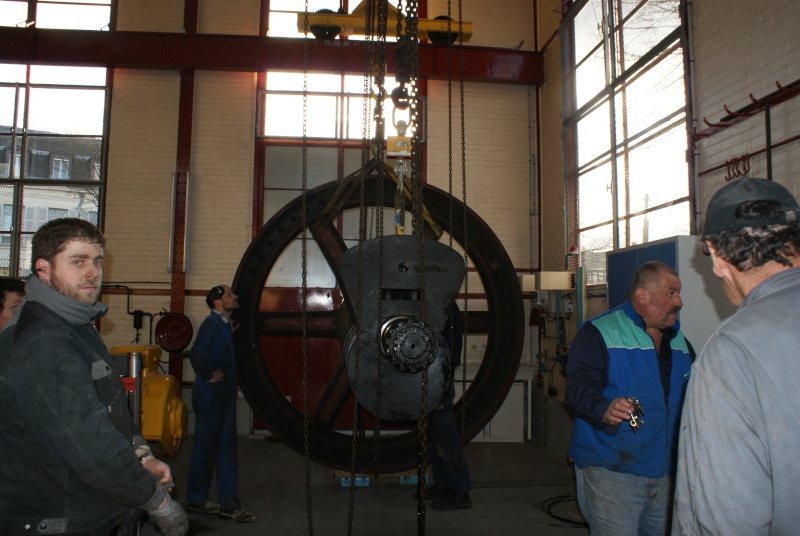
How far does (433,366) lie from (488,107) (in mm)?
5697

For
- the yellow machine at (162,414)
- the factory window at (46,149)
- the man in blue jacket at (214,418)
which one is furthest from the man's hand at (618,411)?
the factory window at (46,149)

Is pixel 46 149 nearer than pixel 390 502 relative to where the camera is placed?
No

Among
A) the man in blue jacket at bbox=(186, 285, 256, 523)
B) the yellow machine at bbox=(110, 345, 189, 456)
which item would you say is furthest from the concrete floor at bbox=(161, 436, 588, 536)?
the yellow machine at bbox=(110, 345, 189, 456)

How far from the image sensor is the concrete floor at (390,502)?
385cm

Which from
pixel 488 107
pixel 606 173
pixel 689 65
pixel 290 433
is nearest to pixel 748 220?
pixel 290 433

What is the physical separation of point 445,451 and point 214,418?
1.69 m

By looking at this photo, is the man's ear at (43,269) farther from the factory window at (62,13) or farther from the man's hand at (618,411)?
the factory window at (62,13)

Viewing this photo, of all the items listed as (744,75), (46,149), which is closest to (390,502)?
(744,75)

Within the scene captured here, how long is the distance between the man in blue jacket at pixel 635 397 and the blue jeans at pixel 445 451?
5.59 feet

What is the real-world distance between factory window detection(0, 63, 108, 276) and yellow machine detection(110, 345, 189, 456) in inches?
109

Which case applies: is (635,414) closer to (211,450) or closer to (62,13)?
(211,450)

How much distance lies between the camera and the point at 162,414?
5.22 m

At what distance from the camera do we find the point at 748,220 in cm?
113

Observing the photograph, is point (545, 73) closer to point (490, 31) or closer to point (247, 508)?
point (490, 31)
